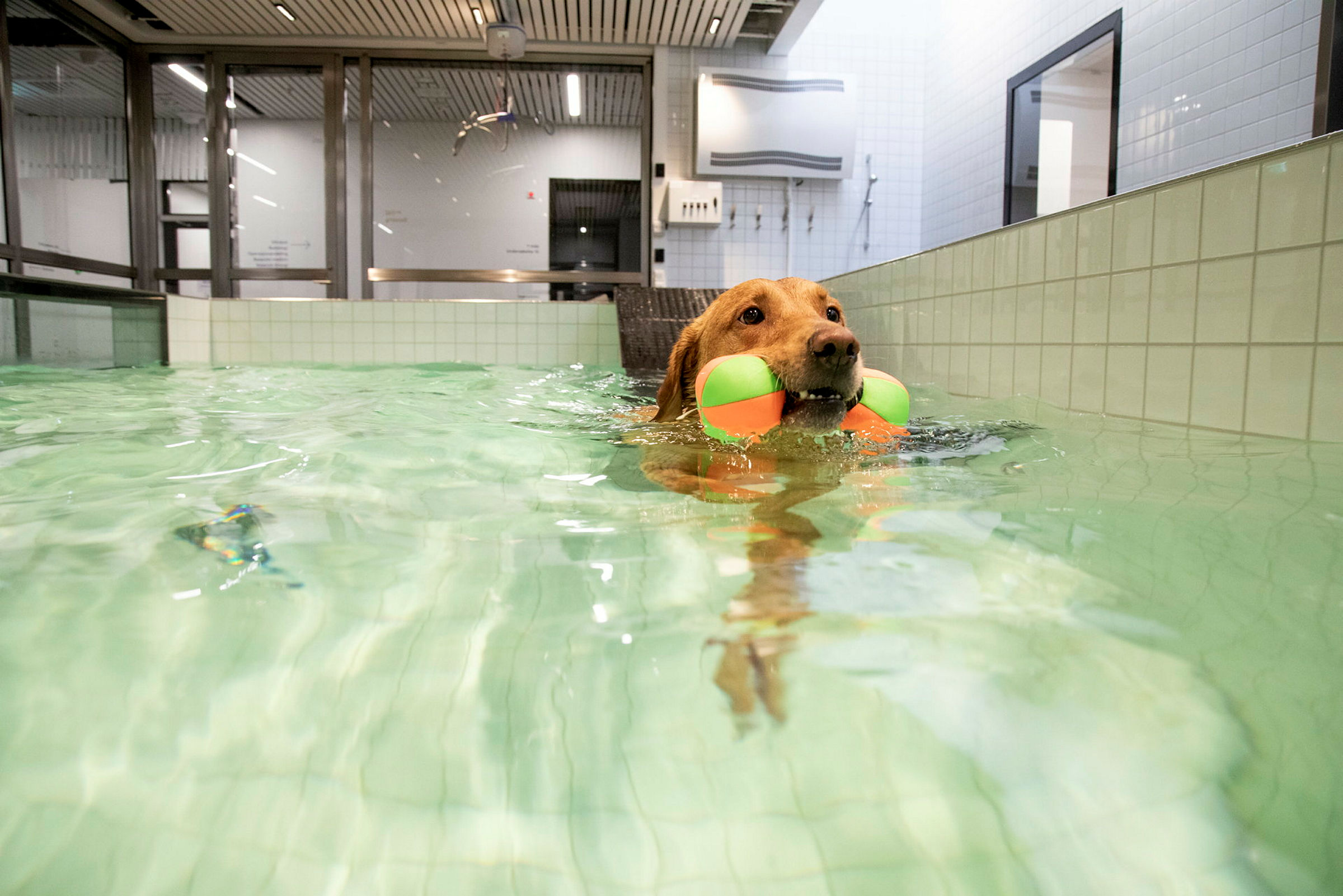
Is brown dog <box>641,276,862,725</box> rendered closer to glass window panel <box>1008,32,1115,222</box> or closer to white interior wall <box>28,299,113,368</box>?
white interior wall <box>28,299,113,368</box>

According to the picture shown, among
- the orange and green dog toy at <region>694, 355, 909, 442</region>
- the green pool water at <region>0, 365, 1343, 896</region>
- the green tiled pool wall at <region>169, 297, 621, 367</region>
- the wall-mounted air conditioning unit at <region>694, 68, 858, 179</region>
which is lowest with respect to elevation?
the green pool water at <region>0, 365, 1343, 896</region>

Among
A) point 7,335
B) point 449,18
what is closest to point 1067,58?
point 449,18

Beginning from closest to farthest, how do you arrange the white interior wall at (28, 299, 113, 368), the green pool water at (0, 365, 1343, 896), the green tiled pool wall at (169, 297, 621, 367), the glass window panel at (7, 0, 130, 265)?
the green pool water at (0, 365, 1343, 896)
the white interior wall at (28, 299, 113, 368)
the green tiled pool wall at (169, 297, 621, 367)
the glass window panel at (7, 0, 130, 265)

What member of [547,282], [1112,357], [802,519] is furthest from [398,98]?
[802,519]

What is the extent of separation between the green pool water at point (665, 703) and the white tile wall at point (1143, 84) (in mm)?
1879

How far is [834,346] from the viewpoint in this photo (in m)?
1.76

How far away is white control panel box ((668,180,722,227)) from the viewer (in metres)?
8.23

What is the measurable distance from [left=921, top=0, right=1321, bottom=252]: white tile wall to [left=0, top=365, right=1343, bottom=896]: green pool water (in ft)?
6.17

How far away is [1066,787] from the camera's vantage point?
55 cm

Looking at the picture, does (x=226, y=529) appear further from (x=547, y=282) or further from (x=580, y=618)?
(x=547, y=282)

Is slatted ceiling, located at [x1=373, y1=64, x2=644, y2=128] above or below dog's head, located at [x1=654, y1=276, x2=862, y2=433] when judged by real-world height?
above

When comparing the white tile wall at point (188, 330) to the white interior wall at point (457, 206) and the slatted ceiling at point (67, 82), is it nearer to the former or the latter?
the white interior wall at point (457, 206)

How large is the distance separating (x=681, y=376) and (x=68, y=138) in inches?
337

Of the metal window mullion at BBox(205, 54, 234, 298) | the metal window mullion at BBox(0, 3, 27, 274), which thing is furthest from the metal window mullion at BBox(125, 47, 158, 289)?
the metal window mullion at BBox(0, 3, 27, 274)
